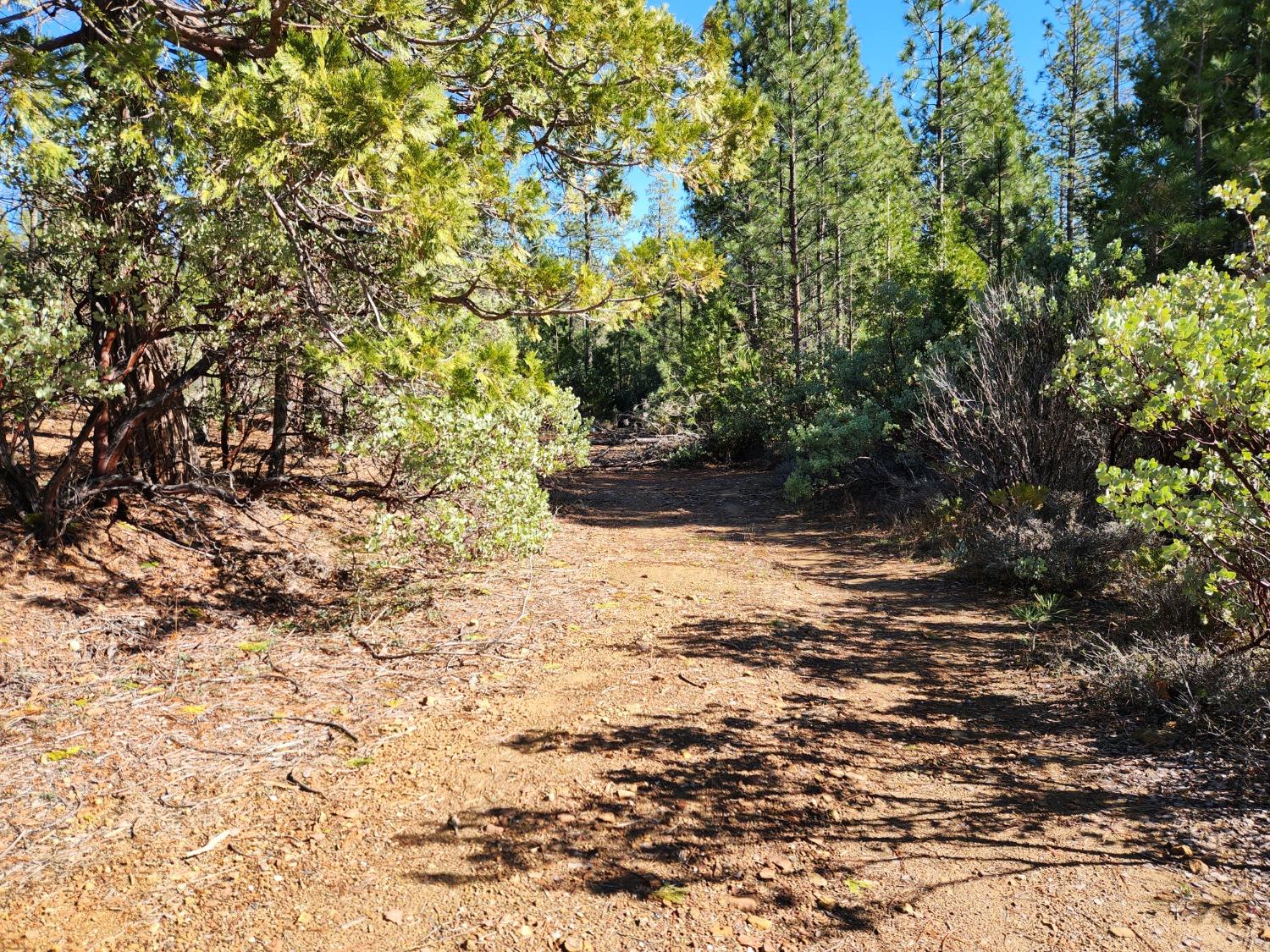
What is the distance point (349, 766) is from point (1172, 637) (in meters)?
4.59

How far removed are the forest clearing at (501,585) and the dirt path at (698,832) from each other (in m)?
0.02

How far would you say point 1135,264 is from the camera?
8.28 meters

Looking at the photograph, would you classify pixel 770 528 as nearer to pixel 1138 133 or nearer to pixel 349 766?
pixel 349 766

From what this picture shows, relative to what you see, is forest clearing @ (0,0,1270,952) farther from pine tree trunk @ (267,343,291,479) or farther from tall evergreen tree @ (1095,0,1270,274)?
tall evergreen tree @ (1095,0,1270,274)

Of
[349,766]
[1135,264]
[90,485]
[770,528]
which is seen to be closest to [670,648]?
[349,766]

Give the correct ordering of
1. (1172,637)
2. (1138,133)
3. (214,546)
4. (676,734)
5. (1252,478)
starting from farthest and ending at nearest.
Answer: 1. (1138,133)
2. (214,546)
3. (1172,637)
4. (676,734)
5. (1252,478)

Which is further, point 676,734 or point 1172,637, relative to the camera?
point 1172,637

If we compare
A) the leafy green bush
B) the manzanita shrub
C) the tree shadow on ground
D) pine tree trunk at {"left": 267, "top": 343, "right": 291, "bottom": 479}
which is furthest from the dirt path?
pine tree trunk at {"left": 267, "top": 343, "right": 291, "bottom": 479}

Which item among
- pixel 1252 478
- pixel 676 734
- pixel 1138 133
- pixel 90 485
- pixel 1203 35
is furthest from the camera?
pixel 1138 133

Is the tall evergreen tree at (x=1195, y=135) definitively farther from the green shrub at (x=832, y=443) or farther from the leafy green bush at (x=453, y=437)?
the leafy green bush at (x=453, y=437)

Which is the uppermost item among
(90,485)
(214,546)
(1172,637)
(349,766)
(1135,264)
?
(1135,264)

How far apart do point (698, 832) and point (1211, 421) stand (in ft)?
9.86

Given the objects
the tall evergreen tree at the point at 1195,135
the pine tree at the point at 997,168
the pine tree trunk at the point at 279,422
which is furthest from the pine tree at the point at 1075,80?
the pine tree trunk at the point at 279,422

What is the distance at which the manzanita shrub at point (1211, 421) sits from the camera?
3186mm
